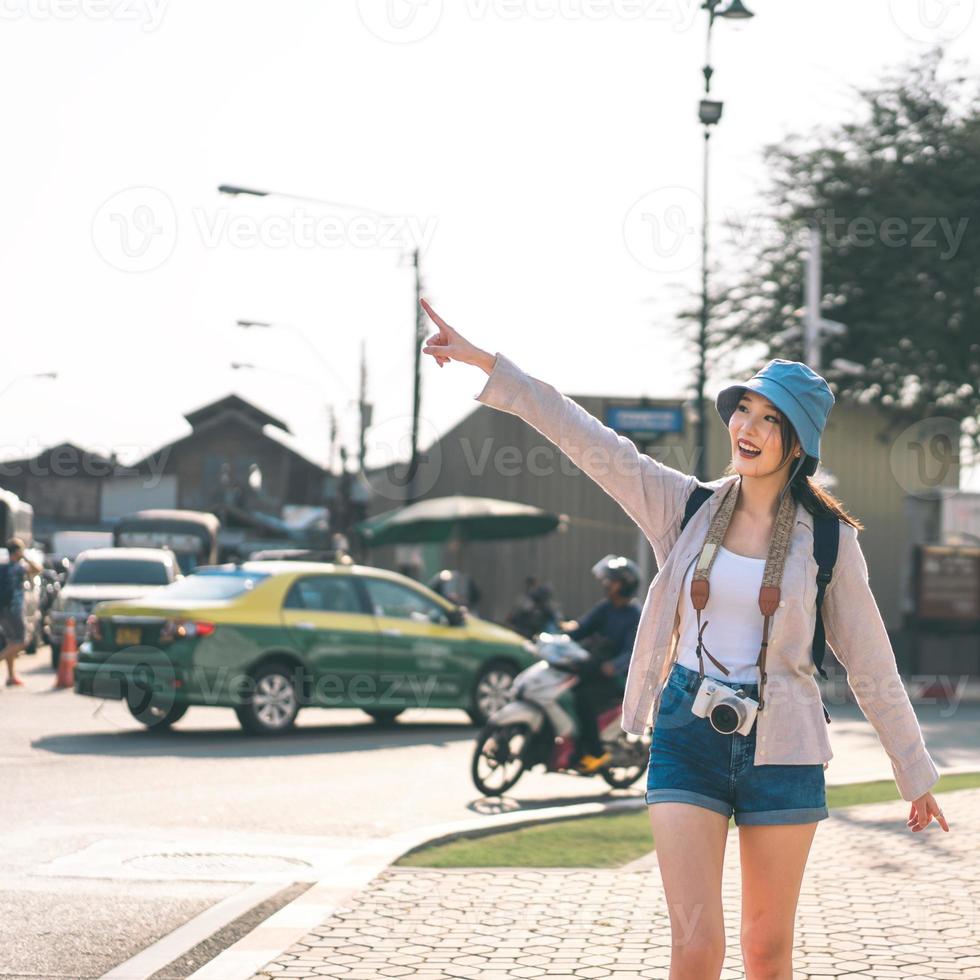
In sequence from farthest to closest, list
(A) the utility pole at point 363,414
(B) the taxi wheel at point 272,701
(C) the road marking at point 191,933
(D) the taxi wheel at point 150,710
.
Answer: (A) the utility pole at point 363,414, (B) the taxi wheel at point 272,701, (D) the taxi wheel at point 150,710, (C) the road marking at point 191,933

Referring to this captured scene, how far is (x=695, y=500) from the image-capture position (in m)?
4.12

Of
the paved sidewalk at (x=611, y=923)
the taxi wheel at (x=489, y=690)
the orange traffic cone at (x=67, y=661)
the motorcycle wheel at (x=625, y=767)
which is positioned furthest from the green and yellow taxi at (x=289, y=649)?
the paved sidewalk at (x=611, y=923)

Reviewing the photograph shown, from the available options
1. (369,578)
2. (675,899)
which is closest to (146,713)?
(369,578)

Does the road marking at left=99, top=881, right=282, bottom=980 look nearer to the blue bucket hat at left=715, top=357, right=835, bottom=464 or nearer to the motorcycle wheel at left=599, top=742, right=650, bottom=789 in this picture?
the blue bucket hat at left=715, top=357, right=835, bottom=464

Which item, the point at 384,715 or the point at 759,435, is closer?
the point at 759,435

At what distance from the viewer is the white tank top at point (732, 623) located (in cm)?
387

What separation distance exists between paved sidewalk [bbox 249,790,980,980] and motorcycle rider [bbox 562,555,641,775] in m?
3.24

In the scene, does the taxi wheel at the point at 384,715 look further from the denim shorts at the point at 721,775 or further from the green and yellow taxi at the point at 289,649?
the denim shorts at the point at 721,775

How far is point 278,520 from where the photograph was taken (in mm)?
83562

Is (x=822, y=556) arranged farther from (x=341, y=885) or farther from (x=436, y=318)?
(x=341, y=885)

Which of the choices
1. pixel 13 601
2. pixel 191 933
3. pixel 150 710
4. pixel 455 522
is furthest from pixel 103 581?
pixel 191 933

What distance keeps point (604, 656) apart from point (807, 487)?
25.3 ft

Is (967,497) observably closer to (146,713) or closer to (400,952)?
(146,713)

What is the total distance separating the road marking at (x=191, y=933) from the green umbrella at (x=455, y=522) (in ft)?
68.8
